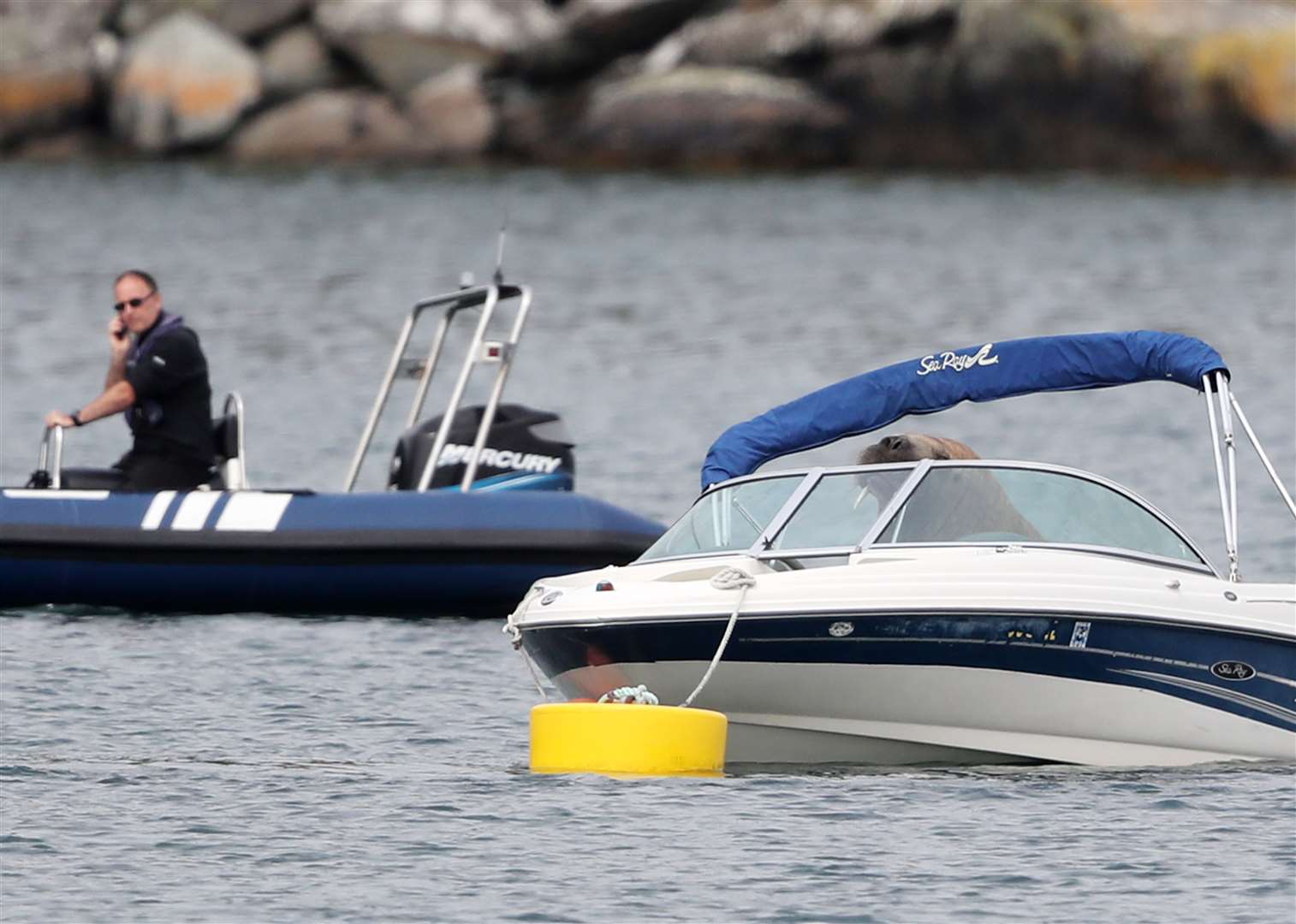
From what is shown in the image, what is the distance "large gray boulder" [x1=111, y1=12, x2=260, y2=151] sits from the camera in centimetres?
5612

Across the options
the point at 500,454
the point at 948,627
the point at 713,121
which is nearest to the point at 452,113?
the point at 713,121

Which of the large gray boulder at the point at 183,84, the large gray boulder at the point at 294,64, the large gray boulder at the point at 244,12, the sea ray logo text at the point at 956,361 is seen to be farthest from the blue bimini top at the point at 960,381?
the large gray boulder at the point at 244,12

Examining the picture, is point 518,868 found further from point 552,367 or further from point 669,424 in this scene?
point 552,367

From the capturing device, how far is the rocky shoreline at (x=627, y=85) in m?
52.2

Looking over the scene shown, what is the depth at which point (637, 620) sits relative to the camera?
1039 cm

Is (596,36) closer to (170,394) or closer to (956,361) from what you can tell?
(170,394)

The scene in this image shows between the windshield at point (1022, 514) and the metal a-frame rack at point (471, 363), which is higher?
the metal a-frame rack at point (471, 363)

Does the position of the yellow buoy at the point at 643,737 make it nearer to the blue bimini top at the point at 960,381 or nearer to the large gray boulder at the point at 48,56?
the blue bimini top at the point at 960,381

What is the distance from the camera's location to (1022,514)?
10594 mm

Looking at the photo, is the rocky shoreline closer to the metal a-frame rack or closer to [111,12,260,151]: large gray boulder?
[111,12,260,151]: large gray boulder

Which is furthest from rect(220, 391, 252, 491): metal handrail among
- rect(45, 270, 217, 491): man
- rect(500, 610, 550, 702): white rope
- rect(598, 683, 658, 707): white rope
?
rect(598, 683, 658, 707): white rope

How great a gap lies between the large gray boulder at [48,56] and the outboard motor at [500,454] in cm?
4390

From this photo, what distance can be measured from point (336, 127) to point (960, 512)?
1881 inches

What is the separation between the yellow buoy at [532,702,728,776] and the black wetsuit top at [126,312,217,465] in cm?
483
